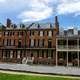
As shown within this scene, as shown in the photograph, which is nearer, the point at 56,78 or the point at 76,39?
the point at 56,78

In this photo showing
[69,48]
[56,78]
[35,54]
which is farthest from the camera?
[35,54]

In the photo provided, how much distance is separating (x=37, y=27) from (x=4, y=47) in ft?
31.9

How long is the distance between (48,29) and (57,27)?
221cm

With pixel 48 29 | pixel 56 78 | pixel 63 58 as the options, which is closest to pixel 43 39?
pixel 48 29

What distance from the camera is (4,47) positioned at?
220ft

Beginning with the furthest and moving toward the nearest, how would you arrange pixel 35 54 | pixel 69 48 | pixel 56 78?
pixel 35 54, pixel 69 48, pixel 56 78

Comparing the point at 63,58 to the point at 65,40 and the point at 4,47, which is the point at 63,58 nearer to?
the point at 65,40

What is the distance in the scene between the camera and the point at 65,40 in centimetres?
6147

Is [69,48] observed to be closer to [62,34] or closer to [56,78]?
[62,34]

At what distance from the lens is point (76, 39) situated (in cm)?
5953

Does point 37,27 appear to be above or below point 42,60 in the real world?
above

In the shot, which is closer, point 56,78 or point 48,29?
point 56,78

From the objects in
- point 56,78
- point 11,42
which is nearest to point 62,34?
point 11,42

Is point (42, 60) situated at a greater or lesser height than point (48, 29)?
lesser
